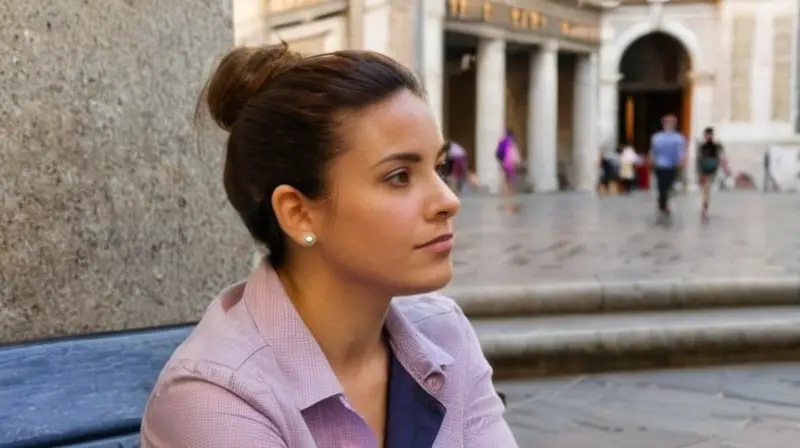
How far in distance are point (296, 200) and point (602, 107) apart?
25478 millimetres

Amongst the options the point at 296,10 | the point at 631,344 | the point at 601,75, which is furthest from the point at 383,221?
the point at 601,75

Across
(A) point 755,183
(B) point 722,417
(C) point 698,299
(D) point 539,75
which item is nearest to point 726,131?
(A) point 755,183

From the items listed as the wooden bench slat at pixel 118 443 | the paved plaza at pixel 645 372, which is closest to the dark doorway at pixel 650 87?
the paved plaza at pixel 645 372

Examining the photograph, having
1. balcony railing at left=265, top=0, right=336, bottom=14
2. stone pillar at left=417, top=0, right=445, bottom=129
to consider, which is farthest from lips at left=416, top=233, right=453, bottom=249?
stone pillar at left=417, top=0, right=445, bottom=129

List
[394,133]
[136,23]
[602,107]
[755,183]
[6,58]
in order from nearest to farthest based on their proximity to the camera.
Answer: [394,133]
[6,58]
[136,23]
[755,183]
[602,107]

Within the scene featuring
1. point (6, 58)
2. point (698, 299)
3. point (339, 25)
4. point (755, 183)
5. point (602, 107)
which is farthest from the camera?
point (602, 107)

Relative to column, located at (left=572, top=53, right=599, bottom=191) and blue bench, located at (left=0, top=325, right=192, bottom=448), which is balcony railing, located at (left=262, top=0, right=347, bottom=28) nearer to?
blue bench, located at (left=0, top=325, right=192, bottom=448)

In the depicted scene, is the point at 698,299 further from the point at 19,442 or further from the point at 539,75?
the point at 539,75

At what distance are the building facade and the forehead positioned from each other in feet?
61.2

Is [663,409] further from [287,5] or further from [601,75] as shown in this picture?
[601,75]

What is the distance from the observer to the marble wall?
1.82m

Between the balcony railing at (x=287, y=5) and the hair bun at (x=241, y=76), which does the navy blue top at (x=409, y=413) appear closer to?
the hair bun at (x=241, y=76)

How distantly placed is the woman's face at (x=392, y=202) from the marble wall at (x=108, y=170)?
64cm

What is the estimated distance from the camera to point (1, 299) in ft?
5.96
